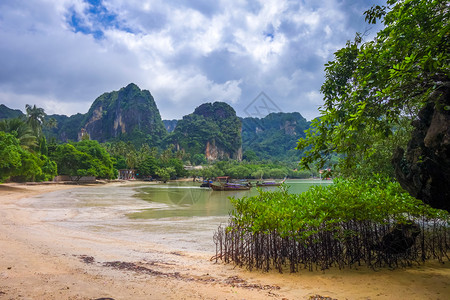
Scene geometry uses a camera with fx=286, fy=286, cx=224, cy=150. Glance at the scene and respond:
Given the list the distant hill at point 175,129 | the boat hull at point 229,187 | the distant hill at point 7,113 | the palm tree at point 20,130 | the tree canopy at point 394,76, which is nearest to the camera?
the tree canopy at point 394,76

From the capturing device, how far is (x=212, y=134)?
16662 cm

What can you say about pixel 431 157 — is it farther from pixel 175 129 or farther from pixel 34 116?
pixel 175 129

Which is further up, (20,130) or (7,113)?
(7,113)

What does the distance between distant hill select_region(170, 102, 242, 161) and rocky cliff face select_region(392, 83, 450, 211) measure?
15320cm

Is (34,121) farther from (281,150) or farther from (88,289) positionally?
(281,150)

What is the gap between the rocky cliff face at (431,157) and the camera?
3.78m

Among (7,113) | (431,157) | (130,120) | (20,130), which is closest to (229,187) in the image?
(20,130)

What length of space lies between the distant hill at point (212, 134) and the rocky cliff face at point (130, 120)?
15.5m

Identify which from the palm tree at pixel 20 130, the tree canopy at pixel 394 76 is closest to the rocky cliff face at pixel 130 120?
the palm tree at pixel 20 130

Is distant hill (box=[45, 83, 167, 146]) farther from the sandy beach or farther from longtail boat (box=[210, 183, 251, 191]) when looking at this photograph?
the sandy beach

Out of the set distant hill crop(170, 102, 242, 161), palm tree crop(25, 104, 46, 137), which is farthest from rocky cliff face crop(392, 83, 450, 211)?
distant hill crop(170, 102, 242, 161)

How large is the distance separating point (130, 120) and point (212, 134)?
5392 cm

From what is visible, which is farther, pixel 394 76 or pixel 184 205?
pixel 184 205

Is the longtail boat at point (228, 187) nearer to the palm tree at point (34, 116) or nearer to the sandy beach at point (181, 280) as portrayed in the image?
the palm tree at point (34, 116)
